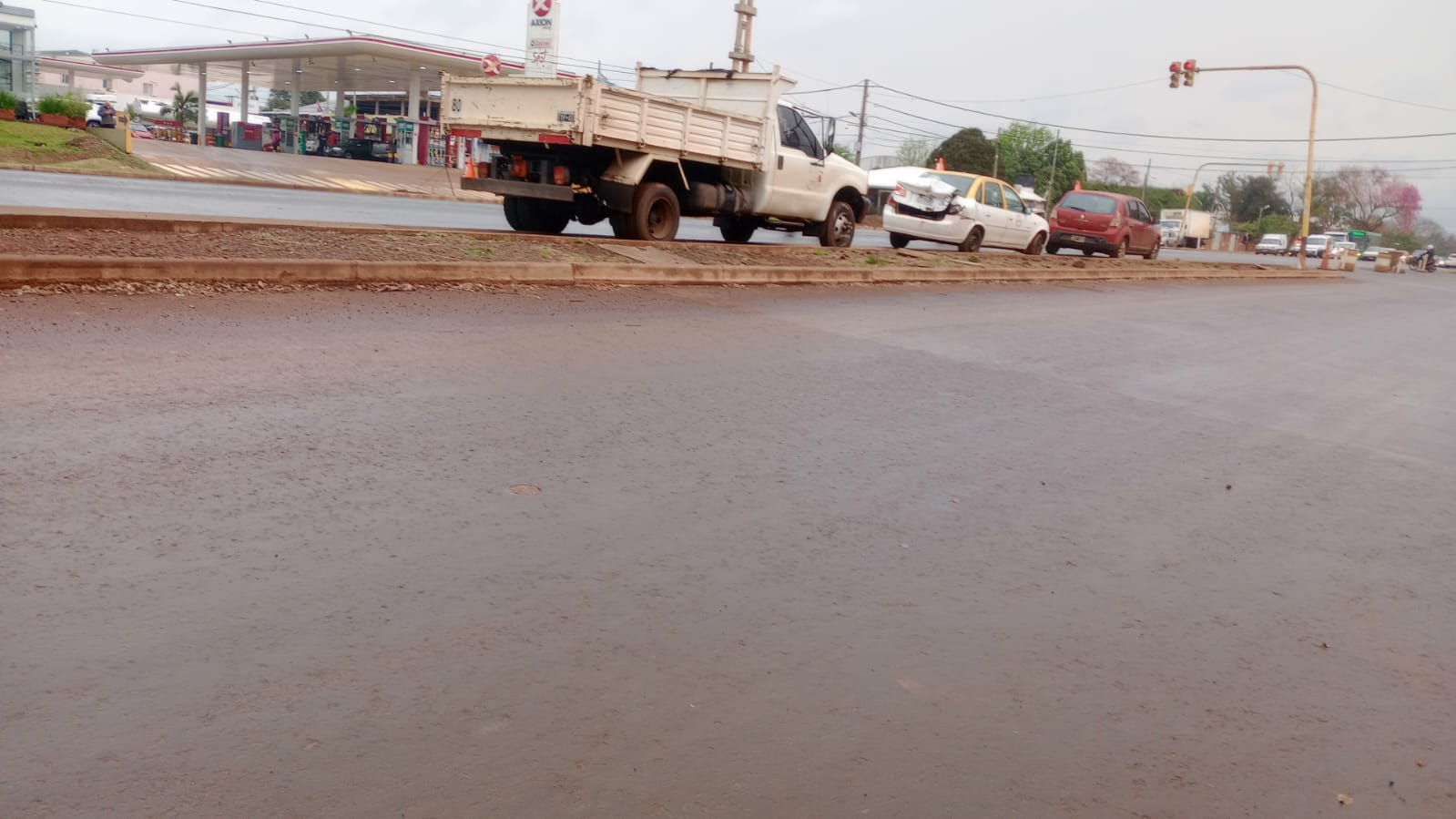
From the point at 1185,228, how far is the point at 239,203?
73.1 metres

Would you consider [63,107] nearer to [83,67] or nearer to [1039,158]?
[83,67]

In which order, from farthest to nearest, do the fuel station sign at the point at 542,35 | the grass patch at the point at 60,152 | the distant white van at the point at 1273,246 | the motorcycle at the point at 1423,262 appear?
1. the distant white van at the point at 1273,246
2. the motorcycle at the point at 1423,262
3. the fuel station sign at the point at 542,35
4. the grass patch at the point at 60,152

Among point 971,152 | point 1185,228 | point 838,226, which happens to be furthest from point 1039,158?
point 838,226

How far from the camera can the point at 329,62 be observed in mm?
58250

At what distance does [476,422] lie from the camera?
5.93 m

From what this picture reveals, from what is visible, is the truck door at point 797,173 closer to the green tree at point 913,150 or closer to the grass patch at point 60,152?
the grass patch at point 60,152

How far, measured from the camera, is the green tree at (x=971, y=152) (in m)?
97.6

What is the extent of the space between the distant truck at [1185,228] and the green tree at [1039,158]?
25115 millimetres

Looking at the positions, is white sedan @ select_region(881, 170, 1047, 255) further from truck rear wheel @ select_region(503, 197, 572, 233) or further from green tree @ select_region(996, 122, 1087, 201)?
green tree @ select_region(996, 122, 1087, 201)

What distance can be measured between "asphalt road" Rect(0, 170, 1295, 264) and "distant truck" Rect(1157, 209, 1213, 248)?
61.1 meters

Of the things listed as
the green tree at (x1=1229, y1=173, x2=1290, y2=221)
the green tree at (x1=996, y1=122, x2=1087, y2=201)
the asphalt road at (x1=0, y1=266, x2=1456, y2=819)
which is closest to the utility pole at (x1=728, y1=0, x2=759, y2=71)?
the asphalt road at (x1=0, y1=266, x2=1456, y2=819)

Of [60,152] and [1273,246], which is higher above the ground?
[1273,246]

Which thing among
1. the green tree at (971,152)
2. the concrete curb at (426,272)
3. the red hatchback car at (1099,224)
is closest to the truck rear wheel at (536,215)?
the concrete curb at (426,272)

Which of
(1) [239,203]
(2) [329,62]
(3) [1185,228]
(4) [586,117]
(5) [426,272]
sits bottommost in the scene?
(5) [426,272]
